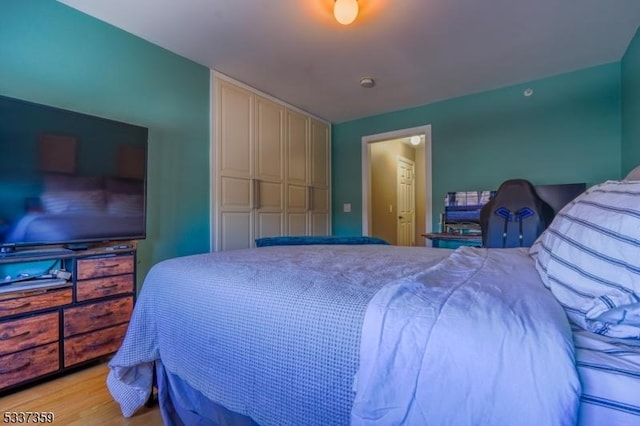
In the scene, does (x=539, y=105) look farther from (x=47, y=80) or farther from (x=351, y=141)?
(x=47, y=80)

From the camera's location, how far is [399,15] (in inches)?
90.8

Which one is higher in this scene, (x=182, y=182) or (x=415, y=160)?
(x=415, y=160)

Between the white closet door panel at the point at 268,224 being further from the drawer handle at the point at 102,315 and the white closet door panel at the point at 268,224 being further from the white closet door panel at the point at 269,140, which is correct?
the drawer handle at the point at 102,315

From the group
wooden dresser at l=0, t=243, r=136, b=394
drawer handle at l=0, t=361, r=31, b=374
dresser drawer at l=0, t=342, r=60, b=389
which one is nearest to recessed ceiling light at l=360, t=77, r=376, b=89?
wooden dresser at l=0, t=243, r=136, b=394

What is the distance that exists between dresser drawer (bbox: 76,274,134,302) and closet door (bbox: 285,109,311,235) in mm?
2170

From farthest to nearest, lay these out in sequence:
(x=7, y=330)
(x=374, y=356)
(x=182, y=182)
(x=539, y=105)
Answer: (x=539, y=105)
(x=182, y=182)
(x=7, y=330)
(x=374, y=356)

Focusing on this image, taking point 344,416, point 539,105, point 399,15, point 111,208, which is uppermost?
point 399,15

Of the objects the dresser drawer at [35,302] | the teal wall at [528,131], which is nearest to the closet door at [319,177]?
the teal wall at [528,131]

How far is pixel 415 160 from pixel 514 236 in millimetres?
4667

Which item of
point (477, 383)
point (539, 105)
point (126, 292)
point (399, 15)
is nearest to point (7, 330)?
point (126, 292)

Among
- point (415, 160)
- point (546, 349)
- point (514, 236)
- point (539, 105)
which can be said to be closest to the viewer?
point (546, 349)

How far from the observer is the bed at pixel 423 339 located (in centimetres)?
56

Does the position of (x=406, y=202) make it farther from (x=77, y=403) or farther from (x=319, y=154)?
(x=77, y=403)

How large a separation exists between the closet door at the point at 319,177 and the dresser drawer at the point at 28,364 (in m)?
3.18
